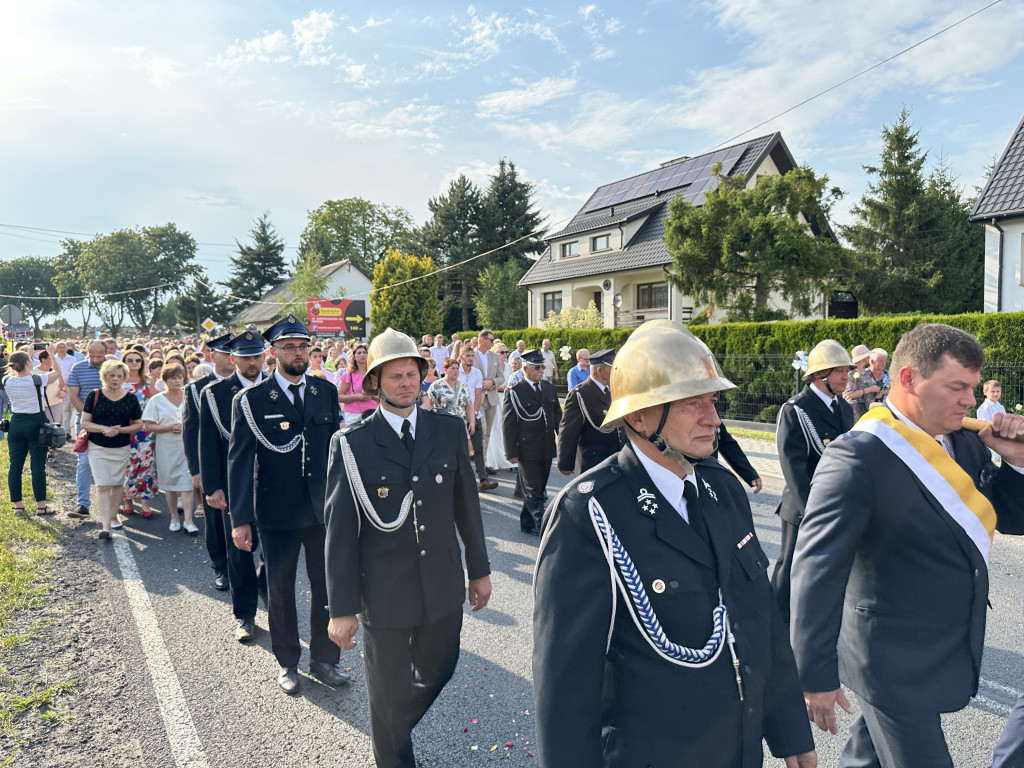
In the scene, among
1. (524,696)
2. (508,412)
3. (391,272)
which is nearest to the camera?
(524,696)

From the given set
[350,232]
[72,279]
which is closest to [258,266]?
[350,232]

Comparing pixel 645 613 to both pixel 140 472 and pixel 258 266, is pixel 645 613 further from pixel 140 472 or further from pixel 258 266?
pixel 258 266

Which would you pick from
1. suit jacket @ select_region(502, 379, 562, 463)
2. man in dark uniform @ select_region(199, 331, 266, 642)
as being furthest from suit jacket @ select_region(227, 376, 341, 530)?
suit jacket @ select_region(502, 379, 562, 463)

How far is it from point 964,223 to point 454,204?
111ft

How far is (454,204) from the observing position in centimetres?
5306

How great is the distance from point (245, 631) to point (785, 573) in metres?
3.92

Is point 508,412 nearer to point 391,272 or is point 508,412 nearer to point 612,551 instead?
point 612,551

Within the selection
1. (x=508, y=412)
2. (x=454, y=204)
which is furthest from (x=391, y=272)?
(x=508, y=412)

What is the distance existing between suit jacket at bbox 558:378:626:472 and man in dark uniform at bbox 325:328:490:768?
11.3 feet

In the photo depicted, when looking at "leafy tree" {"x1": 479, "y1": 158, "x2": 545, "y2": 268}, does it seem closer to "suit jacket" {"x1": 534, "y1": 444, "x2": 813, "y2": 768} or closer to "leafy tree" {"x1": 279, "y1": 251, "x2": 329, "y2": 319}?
"leafy tree" {"x1": 279, "y1": 251, "x2": 329, "y2": 319}

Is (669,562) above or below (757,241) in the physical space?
below

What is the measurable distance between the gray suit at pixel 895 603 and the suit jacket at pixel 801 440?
2509 mm

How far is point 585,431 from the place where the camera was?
22.6ft

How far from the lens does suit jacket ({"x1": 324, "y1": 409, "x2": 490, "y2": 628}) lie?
3102mm
